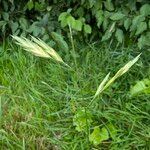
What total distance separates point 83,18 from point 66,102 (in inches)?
29.3

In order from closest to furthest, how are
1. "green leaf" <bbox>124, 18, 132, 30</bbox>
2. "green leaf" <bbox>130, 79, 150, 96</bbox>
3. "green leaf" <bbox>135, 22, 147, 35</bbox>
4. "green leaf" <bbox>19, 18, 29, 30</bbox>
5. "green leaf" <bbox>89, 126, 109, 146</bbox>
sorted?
"green leaf" <bbox>89, 126, 109, 146</bbox> → "green leaf" <bbox>130, 79, 150, 96</bbox> → "green leaf" <bbox>135, 22, 147, 35</bbox> → "green leaf" <bbox>124, 18, 132, 30</bbox> → "green leaf" <bbox>19, 18, 29, 30</bbox>

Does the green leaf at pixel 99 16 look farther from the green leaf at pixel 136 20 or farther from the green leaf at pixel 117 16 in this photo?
the green leaf at pixel 136 20

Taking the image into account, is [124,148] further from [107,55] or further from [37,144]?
[107,55]

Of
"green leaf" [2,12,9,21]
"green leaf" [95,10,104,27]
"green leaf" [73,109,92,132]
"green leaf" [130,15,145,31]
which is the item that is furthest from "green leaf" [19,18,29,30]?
"green leaf" [73,109,92,132]

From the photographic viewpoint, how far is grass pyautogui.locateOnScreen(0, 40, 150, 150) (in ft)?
7.72

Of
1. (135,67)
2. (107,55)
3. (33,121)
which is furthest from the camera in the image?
(107,55)

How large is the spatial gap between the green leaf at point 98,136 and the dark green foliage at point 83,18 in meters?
0.73

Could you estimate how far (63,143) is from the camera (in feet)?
7.66

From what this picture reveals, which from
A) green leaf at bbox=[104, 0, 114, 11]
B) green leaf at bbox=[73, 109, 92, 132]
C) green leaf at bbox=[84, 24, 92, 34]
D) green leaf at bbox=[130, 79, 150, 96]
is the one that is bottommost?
green leaf at bbox=[73, 109, 92, 132]

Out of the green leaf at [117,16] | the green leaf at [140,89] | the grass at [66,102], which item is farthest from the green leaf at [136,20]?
the green leaf at [140,89]

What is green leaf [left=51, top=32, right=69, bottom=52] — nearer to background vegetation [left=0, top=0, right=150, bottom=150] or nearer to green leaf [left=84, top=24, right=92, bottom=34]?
background vegetation [left=0, top=0, right=150, bottom=150]

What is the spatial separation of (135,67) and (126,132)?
590 mm

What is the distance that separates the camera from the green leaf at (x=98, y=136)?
7.43ft

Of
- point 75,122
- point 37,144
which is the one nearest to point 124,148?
point 75,122
